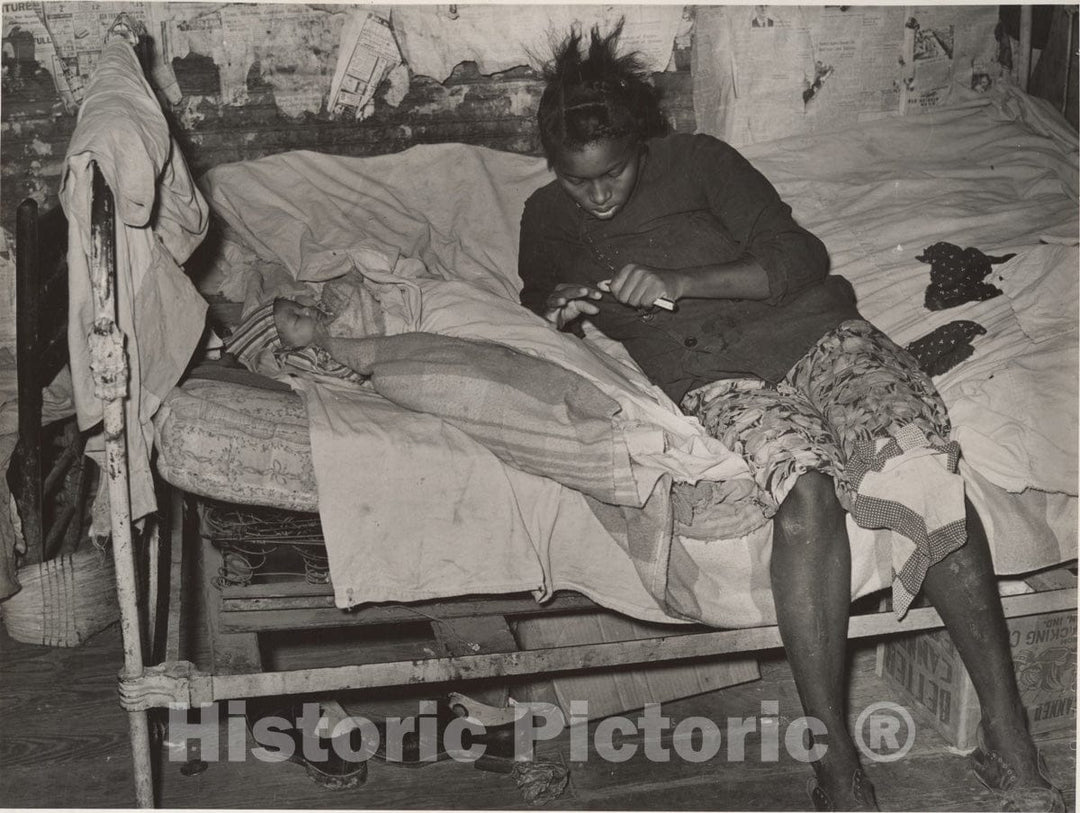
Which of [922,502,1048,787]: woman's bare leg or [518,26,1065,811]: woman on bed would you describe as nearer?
[518,26,1065,811]: woman on bed

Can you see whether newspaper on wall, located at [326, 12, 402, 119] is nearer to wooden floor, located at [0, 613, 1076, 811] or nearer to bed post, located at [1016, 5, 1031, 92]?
wooden floor, located at [0, 613, 1076, 811]

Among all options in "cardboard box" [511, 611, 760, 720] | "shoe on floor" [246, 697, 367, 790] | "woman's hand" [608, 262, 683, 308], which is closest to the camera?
"woman's hand" [608, 262, 683, 308]

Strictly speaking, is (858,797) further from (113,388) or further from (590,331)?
Result: (113,388)

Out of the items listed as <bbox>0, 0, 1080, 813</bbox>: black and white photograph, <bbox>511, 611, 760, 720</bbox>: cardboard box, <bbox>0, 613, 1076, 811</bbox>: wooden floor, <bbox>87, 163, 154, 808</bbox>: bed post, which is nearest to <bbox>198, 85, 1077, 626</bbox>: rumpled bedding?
<bbox>0, 0, 1080, 813</bbox>: black and white photograph

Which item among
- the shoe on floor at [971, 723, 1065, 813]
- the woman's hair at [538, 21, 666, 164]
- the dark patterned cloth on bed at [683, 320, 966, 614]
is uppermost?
the woman's hair at [538, 21, 666, 164]

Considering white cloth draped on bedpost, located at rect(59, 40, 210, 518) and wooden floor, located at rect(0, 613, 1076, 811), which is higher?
white cloth draped on bedpost, located at rect(59, 40, 210, 518)

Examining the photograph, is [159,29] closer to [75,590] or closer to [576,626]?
[75,590]

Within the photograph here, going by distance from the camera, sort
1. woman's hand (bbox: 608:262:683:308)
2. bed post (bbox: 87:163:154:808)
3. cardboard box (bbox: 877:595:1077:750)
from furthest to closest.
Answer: cardboard box (bbox: 877:595:1077:750) → woman's hand (bbox: 608:262:683:308) → bed post (bbox: 87:163:154:808)

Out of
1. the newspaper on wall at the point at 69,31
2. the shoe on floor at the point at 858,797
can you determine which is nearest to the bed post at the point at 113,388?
the shoe on floor at the point at 858,797

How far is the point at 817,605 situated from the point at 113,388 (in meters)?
1.35

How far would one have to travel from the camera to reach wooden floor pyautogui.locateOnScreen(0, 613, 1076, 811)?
90.7 inches

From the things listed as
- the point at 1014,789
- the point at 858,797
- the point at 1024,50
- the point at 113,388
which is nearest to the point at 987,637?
the point at 1014,789

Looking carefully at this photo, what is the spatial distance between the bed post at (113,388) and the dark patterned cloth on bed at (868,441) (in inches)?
46.3

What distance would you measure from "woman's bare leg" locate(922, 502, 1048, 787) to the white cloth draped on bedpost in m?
1.57
